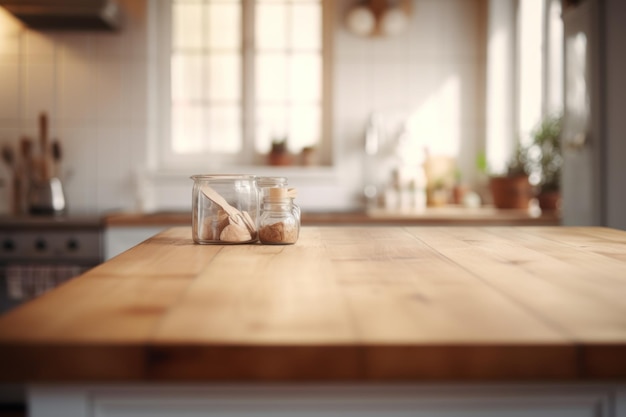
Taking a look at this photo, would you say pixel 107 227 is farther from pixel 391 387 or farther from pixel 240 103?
pixel 391 387

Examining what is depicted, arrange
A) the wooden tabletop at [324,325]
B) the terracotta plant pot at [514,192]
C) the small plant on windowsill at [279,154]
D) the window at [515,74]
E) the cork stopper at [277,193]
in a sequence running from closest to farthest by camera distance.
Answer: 1. the wooden tabletop at [324,325]
2. the cork stopper at [277,193]
3. the terracotta plant pot at [514,192]
4. the window at [515,74]
5. the small plant on windowsill at [279,154]

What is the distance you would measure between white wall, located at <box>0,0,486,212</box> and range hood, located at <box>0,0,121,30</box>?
30cm

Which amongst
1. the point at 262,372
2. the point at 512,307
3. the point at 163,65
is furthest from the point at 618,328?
the point at 163,65

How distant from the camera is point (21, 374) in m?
0.63

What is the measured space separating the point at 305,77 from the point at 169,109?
31.3 inches

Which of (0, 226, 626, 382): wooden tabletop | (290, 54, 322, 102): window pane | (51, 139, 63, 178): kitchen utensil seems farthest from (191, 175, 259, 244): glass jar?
(290, 54, 322, 102): window pane

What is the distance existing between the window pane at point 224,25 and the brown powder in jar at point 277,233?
2.66 metres

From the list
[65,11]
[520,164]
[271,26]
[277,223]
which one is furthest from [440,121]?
[277,223]

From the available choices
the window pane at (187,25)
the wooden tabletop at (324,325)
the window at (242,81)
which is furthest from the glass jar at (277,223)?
the window pane at (187,25)

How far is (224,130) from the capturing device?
153 inches

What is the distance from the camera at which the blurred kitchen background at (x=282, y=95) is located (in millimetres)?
3652

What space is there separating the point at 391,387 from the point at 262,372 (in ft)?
0.49

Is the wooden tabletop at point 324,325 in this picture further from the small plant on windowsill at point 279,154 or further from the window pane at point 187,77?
the window pane at point 187,77

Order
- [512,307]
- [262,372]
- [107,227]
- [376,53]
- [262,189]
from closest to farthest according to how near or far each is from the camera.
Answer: [262,372], [512,307], [262,189], [107,227], [376,53]
